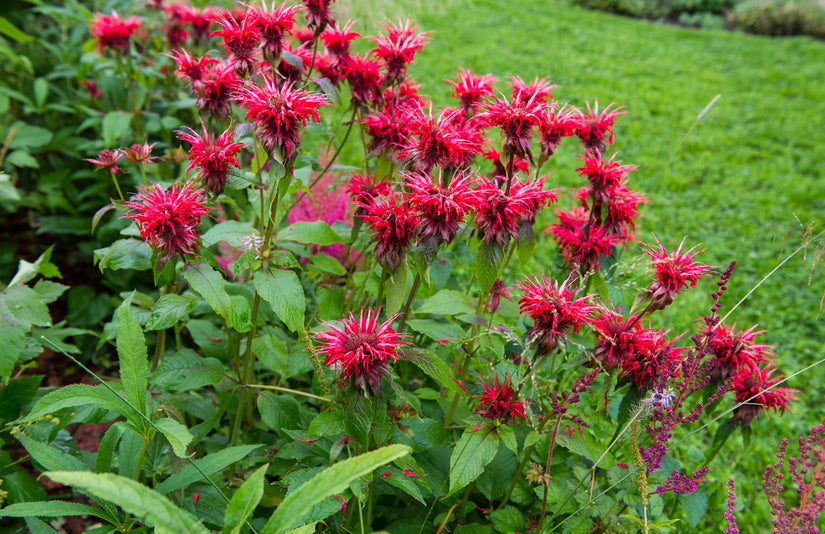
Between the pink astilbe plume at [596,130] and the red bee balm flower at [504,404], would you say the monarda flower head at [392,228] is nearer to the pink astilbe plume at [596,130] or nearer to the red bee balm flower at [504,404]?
the red bee balm flower at [504,404]

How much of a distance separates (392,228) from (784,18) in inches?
408

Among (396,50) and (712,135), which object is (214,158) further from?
(712,135)

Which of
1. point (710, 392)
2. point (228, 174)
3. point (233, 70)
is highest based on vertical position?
point (233, 70)

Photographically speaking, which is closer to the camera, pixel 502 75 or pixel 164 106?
pixel 164 106

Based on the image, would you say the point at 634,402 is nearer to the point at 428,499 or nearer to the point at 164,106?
the point at 428,499

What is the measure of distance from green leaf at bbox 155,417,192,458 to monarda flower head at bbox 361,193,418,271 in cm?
55

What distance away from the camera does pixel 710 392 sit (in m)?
1.46

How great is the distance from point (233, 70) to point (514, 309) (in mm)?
1008

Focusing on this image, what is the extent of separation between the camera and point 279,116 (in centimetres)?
119

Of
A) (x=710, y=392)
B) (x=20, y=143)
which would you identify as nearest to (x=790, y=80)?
(x=710, y=392)

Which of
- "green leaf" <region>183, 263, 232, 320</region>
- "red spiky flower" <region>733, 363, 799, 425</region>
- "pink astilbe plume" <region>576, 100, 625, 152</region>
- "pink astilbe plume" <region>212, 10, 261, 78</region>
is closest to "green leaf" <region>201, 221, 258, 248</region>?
"green leaf" <region>183, 263, 232, 320</region>

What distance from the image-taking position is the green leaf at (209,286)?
122 cm

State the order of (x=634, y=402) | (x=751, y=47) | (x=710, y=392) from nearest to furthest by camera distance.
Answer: (x=634, y=402), (x=710, y=392), (x=751, y=47)

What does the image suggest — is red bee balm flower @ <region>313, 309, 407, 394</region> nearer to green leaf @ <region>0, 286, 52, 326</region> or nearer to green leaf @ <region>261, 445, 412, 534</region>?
green leaf @ <region>261, 445, 412, 534</region>
